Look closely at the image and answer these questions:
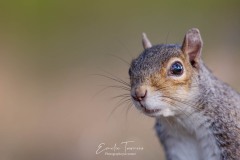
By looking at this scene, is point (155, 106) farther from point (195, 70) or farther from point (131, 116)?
point (131, 116)

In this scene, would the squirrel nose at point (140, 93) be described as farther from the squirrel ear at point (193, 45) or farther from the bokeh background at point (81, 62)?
the bokeh background at point (81, 62)

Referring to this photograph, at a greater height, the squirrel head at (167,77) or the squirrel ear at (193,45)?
the squirrel ear at (193,45)

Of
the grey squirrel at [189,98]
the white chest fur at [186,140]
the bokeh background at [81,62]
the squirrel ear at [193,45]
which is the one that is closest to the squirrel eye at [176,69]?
the grey squirrel at [189,98]

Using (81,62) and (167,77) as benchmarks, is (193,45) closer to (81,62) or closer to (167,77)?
(167,77)

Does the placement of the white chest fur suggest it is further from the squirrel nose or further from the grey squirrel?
the squirrel nose

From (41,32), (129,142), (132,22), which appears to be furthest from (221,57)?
(129,142)

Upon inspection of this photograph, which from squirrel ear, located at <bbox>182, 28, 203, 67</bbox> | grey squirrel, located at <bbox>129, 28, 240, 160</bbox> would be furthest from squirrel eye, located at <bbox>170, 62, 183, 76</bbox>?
squirrel ear, located at <bbox>182, 28, 203, 67</bbox>
